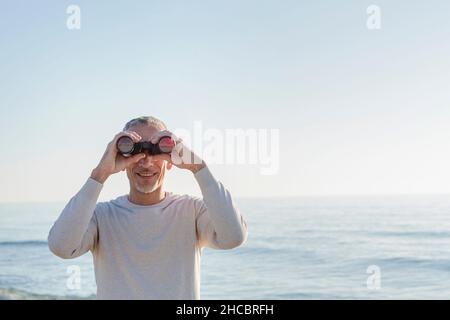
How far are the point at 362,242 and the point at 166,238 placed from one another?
16.0 meters

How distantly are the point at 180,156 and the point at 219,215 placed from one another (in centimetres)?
27

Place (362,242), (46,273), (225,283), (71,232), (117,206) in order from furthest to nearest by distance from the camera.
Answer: (362,242) < (46,273) < (225,283) < (117,206) < (71,232)

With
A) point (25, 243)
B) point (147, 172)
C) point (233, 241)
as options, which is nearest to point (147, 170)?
point (147, 172)

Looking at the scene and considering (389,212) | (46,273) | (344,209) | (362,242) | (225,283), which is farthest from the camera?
(344,209)

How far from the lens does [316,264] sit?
15062 millimetres

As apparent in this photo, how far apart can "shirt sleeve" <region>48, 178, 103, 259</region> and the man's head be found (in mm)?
166

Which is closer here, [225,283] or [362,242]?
[225,283]

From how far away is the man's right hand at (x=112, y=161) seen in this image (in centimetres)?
240

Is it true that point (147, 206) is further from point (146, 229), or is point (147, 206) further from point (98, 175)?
point (98, 175)

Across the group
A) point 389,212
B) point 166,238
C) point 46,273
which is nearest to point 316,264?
point 46,273

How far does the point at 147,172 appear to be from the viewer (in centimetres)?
248
